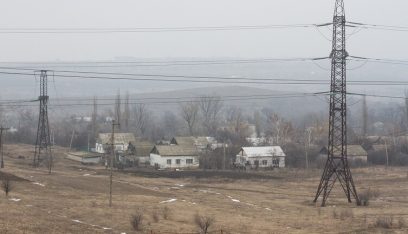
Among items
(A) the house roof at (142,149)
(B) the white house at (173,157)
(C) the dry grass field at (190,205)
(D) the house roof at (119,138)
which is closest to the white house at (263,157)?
(B) the white house at (173,157)

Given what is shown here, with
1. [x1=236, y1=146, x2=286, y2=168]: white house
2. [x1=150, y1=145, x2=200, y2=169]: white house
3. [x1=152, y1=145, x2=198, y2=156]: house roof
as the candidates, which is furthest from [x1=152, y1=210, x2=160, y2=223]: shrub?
[x1=236, y1=146, x2=286, y2=168]: white house

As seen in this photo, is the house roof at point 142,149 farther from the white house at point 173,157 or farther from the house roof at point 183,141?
the house roof at point 183,141

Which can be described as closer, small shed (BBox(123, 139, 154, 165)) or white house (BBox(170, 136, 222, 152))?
small shed (BBox(123, 139, 154, 165))

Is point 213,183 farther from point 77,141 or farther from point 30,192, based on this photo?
point 77,141

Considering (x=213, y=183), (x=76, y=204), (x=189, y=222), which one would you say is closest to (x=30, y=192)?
(x=76, y=204)

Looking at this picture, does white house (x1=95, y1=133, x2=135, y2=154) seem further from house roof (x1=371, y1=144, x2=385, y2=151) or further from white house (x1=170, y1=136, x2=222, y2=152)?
house roof (x1=371, y1=144, x2=385, y2=151)

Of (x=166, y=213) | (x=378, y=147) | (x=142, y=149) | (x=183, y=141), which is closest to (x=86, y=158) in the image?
(x=142, y=149)

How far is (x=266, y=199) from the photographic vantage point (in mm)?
48062

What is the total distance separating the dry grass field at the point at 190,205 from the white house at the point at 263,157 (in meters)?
13.8

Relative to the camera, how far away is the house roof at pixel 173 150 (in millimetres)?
77438

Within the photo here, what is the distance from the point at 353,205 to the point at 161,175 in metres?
26.0

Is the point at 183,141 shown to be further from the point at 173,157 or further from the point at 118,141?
the point at 118,141

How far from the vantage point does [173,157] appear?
7775 cm

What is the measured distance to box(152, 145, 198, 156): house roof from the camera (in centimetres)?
7744
